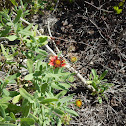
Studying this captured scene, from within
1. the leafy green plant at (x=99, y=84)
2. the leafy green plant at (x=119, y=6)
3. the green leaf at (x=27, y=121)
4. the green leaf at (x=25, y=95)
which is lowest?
the leafy green plant at (x=99, y=84)

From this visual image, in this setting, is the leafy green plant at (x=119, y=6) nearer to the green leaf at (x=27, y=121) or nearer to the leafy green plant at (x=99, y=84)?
the leafy green plant at (x=99, y=84)

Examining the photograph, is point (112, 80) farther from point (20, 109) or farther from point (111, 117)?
point (20, 109)

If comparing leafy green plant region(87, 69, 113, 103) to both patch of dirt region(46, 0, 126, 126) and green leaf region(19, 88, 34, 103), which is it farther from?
green leaf region(19, 88, 34, 103)

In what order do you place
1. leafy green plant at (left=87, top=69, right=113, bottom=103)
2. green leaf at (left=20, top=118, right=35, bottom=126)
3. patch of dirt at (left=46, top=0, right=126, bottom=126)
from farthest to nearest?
patch of dirt at (left=46, top=0, right=126, bottom=126), leafy green plant at (left=87, top=69, right=113, bottom=103), green leaf at (left=20, top=118, right=35, bottom=126)

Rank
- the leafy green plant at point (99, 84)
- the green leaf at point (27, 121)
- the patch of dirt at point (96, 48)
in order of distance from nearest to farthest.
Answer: the green leaf at point (27, 121) → the leafy green plant at point (99, 84) → the patch of dirt at point (96, 48)

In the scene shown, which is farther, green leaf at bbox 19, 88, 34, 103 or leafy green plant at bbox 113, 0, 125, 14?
leafy green plant at bbox 113, 0, 125, 14

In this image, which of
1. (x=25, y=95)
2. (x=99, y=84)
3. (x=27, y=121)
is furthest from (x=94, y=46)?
(x=27, y=121)

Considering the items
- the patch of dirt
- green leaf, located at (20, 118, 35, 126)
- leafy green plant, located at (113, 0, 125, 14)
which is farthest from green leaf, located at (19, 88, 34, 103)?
leafy green plant, located at (113, 0, 125, 14)

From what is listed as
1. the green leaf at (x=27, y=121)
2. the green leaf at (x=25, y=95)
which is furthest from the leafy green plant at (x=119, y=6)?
the green leaf at (x=27, y=121)

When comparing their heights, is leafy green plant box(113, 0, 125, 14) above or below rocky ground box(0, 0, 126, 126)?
above

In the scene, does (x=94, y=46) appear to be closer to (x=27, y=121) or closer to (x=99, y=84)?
(x=99, y=84)

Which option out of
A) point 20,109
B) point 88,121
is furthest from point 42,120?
point 88,121
